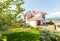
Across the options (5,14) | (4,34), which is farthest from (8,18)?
(4,34)

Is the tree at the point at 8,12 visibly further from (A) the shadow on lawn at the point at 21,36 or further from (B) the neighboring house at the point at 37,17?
(B) the neighboring house at the point at 37,17

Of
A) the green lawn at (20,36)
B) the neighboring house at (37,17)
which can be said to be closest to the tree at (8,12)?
the green lawn at (20,36)

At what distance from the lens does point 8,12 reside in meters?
10.8

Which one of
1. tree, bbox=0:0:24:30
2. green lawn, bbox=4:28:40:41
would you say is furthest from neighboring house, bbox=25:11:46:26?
tree, bbox=0:0:24:30

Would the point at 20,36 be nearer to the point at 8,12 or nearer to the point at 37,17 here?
the point at 8,12

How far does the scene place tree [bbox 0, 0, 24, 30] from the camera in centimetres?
1061

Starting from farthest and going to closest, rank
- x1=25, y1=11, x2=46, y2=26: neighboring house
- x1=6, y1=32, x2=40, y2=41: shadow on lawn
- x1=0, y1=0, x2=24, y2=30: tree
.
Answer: x1=25, y1=11, x2=46, y2=26: neighboring house
x1=6, y1=32, x2=40, y2=41: shadow on lawn
x1=0, y1=0, x2=24, y2=30: tree

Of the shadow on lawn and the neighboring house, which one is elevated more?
the shadow on lawn

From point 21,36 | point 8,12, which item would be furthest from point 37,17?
point 8,12

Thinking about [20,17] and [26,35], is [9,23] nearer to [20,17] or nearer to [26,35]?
[20,17]

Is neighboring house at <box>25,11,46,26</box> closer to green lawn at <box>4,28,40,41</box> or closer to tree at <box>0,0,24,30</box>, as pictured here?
green lawn at <box>4,28,40,41</box>

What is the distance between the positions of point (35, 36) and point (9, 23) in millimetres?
3412

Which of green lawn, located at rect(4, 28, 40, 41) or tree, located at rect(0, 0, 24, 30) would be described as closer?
tree, located at rect(0, 0, 24, 30)

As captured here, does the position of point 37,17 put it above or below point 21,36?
below
